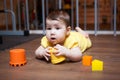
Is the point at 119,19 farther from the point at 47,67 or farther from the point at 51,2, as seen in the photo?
the point at 47,67

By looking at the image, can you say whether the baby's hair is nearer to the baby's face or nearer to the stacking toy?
the baby's face

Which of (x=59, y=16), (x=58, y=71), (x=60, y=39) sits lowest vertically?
(x=58, y=71)

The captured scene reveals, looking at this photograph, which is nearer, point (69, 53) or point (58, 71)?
point (58, 71)

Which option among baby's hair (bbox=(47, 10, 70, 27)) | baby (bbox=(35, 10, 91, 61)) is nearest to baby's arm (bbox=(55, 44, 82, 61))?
baby (bbox=(35, 10, 91, 61))

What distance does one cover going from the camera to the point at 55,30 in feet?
3.80

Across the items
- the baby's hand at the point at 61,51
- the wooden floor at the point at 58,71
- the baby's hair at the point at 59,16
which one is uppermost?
the baby's hair at the point at 59,16

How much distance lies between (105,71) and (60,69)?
208 millimetres

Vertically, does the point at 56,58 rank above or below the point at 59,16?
below

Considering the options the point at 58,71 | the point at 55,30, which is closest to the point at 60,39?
the point at 55,30

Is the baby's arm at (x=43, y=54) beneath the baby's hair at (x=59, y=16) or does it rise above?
beneath

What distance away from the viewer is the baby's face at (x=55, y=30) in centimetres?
116

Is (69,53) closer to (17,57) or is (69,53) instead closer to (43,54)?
(43,54)

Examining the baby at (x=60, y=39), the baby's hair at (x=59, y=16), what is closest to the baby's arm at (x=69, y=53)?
the baby at (x=60, y=39)

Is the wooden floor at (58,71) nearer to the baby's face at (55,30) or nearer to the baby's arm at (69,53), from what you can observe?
the baby's arm at (69,53)
